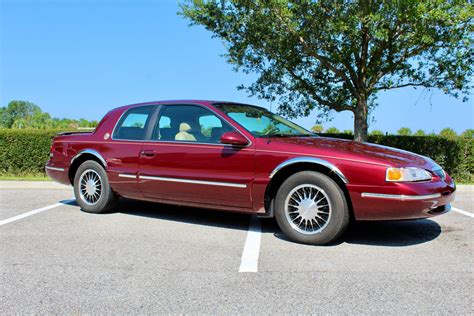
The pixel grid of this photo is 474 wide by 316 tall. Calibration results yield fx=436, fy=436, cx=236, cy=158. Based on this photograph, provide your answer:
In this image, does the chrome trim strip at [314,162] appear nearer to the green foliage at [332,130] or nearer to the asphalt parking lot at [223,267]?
the asphalt parking lot at [223,267]

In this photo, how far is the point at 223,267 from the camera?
3.92m

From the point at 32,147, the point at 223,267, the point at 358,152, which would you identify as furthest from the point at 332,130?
the point at 223,267

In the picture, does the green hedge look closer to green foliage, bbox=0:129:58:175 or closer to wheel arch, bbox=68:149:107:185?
green foliage, bbox=0:129:58:175

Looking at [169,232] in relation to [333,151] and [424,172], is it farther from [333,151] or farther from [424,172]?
[424,172]

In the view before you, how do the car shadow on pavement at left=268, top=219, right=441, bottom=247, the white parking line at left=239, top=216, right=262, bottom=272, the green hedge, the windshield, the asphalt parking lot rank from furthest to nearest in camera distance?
the green hedge
the windshield
the car shadow on pavement at left=268, top=219, right=441, bottom=247
the white parking line at left=239, top=216, right=262, bottom=272
the asphalt parking lot

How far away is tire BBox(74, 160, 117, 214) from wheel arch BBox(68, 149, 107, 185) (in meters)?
0.08

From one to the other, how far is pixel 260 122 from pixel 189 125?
912 millimetres

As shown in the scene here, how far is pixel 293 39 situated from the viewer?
1057cm

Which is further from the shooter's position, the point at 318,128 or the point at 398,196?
the point at 318,128

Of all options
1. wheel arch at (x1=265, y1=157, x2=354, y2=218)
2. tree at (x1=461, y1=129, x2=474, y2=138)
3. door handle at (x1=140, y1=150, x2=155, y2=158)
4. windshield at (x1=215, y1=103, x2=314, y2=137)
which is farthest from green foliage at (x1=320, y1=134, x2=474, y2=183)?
door handle at (x1=140, y1=150, x2=155, y2=158)

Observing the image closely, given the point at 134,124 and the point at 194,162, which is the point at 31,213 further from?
the point at 194,162

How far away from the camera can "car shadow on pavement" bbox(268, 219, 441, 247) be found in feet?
15.8

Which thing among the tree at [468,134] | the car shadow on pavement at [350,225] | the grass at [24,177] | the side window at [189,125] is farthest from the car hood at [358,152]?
the grass at [24,177]

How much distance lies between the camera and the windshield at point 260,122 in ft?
17.4
